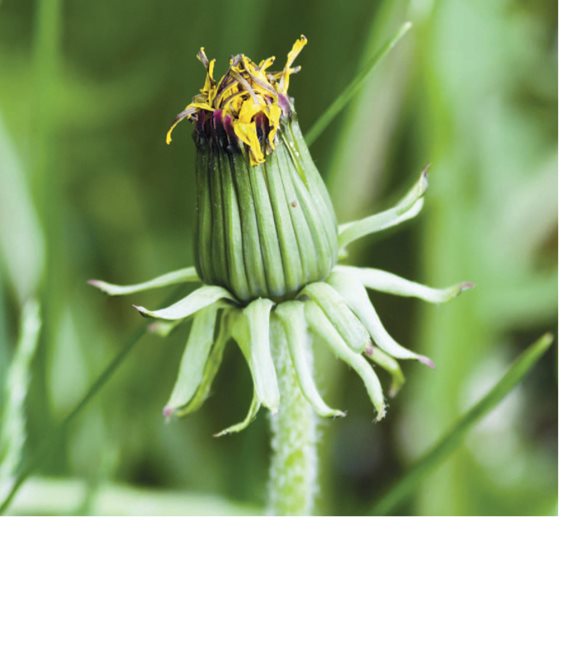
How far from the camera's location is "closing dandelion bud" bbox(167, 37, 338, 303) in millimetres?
666

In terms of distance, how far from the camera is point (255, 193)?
0.68 m

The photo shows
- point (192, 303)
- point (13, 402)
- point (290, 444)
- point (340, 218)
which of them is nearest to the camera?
point (192, 303)

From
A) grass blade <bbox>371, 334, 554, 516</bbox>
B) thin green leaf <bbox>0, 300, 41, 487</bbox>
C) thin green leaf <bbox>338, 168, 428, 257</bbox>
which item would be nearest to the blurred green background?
thin green leaf <bbox>0, 300, 41, 487</bbox>

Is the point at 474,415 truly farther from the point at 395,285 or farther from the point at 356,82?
the point at 356,82

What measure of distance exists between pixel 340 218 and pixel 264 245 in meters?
0.54

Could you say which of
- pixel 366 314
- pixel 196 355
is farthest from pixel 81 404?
pixel 366 314

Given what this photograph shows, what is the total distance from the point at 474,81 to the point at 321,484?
55cm

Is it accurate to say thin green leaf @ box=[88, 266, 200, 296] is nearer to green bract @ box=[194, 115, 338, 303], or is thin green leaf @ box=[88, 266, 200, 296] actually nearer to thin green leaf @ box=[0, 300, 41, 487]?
green bract @ box=[194, 115, 338, 303]

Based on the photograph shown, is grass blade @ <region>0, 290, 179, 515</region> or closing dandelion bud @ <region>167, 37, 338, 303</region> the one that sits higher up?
closing dandelion bud @ <region>167, 37, 338, 303</region>

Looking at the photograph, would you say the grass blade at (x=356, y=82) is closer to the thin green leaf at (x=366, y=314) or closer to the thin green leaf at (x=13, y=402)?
the thin green leaf at (x=366, y=314)
